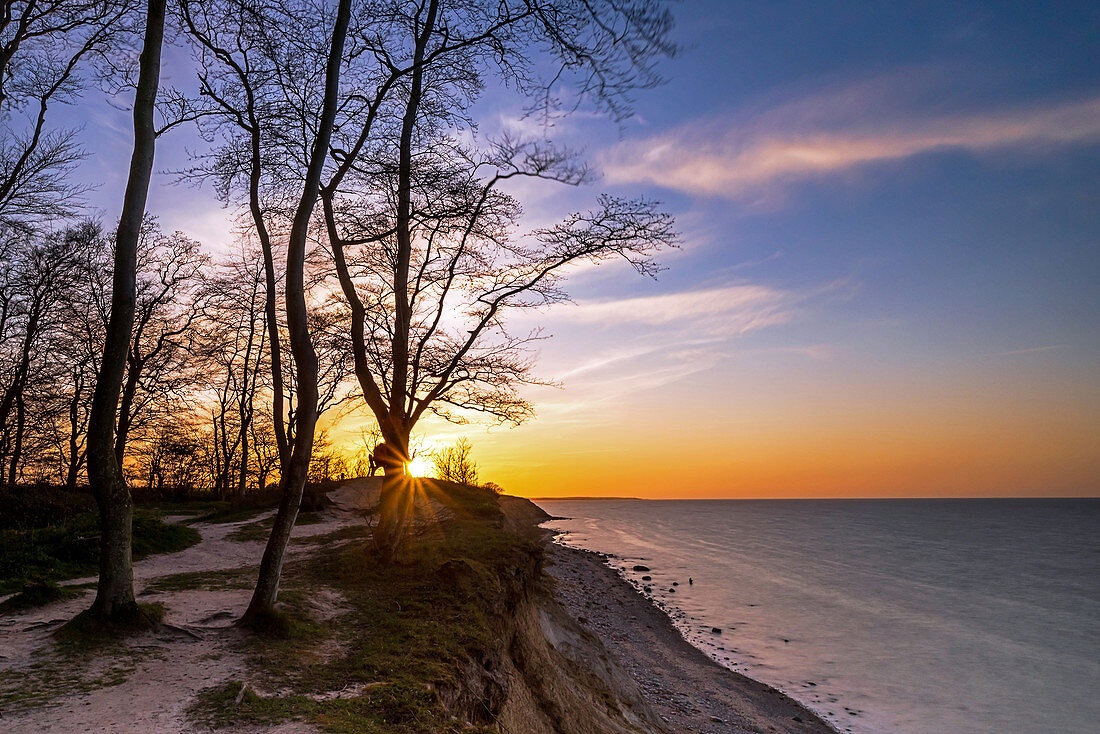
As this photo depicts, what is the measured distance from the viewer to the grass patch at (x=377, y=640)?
5262 millimetres

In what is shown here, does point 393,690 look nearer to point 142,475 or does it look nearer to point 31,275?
point 31,275

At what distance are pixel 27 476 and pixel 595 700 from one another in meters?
33.0

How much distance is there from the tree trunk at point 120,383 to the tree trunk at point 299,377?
1.53m

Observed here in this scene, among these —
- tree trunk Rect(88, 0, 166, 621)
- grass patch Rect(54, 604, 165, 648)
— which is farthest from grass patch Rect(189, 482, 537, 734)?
tree trunk Rect(88, 0, 166, 621)

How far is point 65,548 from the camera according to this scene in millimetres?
11766

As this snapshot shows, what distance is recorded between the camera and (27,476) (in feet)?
96.6

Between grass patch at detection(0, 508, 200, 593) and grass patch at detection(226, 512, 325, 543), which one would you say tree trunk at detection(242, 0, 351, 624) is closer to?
grass patch at detection(0, 508, 200, 593)

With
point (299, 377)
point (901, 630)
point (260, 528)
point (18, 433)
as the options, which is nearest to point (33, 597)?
point (299, 377)

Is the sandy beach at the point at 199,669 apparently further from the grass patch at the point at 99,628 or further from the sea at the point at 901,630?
the sea at the point at 901,630

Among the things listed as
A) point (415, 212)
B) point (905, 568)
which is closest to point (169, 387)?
point (415, 212)

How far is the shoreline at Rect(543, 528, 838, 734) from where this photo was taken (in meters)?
14.0

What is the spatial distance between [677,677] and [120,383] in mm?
15841

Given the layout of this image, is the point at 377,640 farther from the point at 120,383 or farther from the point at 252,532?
the point at 252,532

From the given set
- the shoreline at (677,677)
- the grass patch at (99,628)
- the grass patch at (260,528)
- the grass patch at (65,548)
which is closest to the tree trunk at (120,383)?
the grass patch at (99,628)
